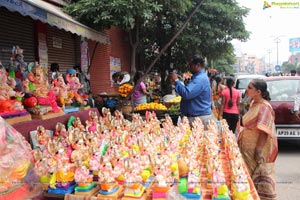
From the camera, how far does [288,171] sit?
5.19 m

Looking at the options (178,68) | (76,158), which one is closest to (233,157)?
(76,158)

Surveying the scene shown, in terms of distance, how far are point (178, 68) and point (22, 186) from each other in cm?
1311

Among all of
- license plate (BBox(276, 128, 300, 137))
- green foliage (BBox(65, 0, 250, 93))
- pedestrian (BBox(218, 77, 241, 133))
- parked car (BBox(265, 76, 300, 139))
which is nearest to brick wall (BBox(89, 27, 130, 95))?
green foliage (BBox(65, 0, 250, 93))

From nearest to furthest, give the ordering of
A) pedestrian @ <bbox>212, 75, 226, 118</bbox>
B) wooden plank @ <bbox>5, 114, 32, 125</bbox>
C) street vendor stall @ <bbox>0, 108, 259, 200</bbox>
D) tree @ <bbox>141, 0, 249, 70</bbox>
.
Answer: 1. street vendor stall @ <bbox>0, 108, 259, 200</bbox>
2. wooden plank @ <bbox>5, 114, 32, 125</bbox>
3. pedestrian @ <bbox>212, 75, 226, 118</bbox>
4. tree @ <bbox>141, 0, 249, 70</bbox>

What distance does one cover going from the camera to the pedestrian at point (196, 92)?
3.67 meters

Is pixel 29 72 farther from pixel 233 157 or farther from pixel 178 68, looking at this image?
pixel 178 68

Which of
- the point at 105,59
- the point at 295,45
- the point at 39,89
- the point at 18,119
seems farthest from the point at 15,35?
the point at 295,45

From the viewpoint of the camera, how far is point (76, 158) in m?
2.01

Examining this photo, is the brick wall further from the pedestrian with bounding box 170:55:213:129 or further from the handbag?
the handbag

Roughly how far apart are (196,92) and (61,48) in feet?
16.9

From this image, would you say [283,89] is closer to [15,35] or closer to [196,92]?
[196,92]

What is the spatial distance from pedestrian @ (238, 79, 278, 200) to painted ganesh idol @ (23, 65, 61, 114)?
2037 mm

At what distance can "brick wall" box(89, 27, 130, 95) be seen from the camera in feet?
32.2

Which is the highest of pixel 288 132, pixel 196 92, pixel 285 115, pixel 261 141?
pixel 196 92
